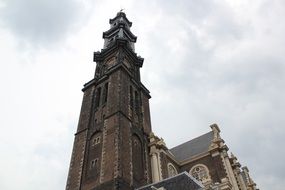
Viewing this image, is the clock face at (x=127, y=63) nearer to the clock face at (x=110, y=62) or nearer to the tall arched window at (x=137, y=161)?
the clock face at (x=110, y=62)

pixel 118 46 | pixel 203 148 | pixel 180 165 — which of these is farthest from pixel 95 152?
pixel 118 46

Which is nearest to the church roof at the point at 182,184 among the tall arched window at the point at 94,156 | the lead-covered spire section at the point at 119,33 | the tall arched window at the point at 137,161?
the tall arched window at the point at 137,161

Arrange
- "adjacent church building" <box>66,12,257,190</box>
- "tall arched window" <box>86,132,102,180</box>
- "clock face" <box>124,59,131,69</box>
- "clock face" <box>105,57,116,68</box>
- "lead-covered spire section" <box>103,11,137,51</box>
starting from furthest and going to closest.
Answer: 1. "lead-covered spire section" <box>103,11,137,51</box>
2. "clock face" <box>124,59,131,69</box>
3. "clock face" <box>105,57,116,68</box>
4. "tall arched window" <box>86,132,102,180</box>
5. "adjacent church building" <box>66,12,257,190</box>

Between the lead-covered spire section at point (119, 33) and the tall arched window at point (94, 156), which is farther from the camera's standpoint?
the lead-covered spire section at point (119, 33)

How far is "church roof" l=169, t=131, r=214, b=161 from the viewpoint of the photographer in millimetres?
37919

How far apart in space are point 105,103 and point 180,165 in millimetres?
11146

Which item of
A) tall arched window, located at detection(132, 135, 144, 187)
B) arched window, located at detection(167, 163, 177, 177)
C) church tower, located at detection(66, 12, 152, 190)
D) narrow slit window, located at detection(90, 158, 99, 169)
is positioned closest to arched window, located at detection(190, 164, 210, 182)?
arched window, located at detection(167, 163, 177, 177)

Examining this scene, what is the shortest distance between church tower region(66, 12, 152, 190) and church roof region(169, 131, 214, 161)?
5.13 metres

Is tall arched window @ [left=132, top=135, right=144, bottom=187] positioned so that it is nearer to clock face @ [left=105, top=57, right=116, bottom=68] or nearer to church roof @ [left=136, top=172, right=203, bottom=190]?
church roof @ [left=136, top=172, right=203, bottom=190]

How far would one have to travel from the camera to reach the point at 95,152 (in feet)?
107

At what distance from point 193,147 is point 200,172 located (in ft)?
16.6

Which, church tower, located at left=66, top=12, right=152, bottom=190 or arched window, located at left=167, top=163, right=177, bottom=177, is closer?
church tower, located at left=66, top=12, right=152, bottom=190

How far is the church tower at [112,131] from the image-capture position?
2936 cm

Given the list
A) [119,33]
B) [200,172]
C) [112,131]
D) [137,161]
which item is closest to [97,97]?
[112,131]
